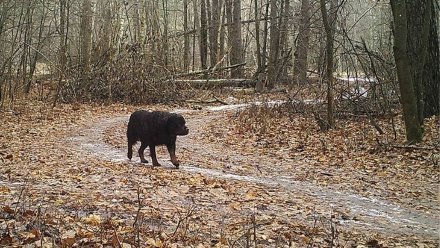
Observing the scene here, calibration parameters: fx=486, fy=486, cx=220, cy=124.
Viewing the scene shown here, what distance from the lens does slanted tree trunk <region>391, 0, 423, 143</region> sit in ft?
38.3

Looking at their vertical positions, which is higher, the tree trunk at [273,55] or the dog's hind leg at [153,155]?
the tree trunk at [273,55]

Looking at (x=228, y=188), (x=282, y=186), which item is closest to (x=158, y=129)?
(x=228, y=188)

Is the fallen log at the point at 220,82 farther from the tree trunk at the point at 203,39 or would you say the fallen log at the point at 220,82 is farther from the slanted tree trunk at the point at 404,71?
the slanted tree trunk at the point at 404,71

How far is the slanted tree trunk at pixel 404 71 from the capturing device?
11.7 meters

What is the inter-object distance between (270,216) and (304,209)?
844mm

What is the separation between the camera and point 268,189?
341 inches

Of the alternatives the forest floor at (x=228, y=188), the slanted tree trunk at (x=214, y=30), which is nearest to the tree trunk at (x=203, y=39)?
the slanted tree trunk at (x=214, y=30)

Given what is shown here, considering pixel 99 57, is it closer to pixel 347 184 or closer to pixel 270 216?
pixel 347 184

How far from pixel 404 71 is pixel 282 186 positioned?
484 centimetres

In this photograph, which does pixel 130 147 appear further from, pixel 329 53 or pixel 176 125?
pixel 329 53

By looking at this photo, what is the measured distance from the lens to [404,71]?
38.4 feet

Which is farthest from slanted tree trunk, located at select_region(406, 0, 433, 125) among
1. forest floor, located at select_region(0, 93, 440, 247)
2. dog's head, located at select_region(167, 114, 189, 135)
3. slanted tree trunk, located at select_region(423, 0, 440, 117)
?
dog's head, located at select_region(167, 114, 189, 135)

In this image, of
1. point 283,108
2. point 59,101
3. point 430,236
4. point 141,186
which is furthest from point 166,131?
point 59,101

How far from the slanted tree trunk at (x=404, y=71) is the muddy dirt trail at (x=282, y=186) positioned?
310 centimetres
